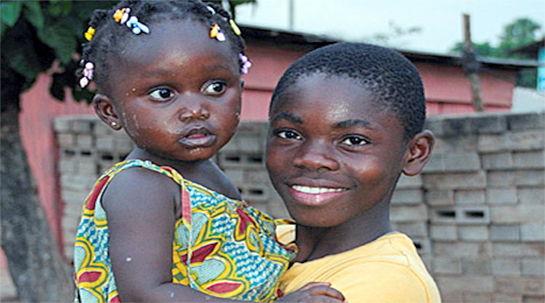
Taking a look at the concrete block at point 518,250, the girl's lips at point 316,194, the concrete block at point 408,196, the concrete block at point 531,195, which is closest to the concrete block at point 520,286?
the concrete block at point 518,250

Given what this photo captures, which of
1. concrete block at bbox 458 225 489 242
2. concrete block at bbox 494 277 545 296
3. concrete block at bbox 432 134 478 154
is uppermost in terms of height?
concrete block at bbox 432 134 478 154

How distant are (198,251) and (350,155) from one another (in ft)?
1.46

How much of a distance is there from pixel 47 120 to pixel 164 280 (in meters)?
5.98

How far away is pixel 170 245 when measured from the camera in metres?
1.58

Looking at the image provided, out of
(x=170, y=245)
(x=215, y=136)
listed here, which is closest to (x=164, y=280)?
(x=170, y=245)

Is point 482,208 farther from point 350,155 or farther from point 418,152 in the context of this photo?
point 350,155

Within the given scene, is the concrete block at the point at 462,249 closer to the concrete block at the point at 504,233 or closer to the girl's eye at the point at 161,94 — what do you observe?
the concrete block at the point at 504,233

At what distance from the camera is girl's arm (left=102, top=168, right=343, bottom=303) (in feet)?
5.02

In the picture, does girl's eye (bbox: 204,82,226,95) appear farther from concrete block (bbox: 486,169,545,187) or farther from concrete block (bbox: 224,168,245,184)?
concrete block (bbox: 224,168,245,184)

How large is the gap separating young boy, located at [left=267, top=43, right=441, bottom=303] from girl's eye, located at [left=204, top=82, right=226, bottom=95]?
159mm

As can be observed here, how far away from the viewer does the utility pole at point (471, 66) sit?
663 centimetres

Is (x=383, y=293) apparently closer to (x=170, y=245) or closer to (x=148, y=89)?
(x=170, y=245)

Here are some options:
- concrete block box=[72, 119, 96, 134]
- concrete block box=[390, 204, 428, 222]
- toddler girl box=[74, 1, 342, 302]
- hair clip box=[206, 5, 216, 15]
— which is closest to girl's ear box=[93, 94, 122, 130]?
toddler girl box=[74, 1, 342, 302]

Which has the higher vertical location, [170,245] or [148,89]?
[148,89]
